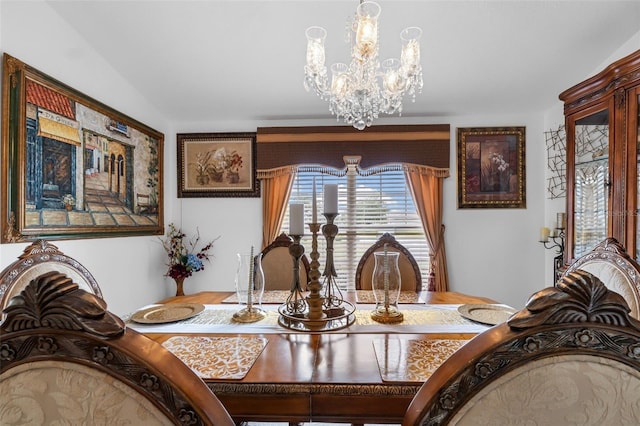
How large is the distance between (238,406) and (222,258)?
2589 mm

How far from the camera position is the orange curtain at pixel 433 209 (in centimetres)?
306

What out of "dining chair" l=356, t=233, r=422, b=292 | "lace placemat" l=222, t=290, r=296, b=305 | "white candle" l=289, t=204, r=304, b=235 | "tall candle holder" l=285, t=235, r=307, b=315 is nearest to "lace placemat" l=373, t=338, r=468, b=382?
"tall candle holder" l=285, t=235, r=307, b=315

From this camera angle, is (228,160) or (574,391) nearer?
(574,391)

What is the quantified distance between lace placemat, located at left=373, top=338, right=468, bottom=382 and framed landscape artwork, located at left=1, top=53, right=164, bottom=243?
193 centimetres

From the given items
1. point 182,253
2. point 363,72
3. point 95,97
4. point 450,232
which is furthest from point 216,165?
point 450,232

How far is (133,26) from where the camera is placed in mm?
1924

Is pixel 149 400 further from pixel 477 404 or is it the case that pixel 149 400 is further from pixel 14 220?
pixel 14 220

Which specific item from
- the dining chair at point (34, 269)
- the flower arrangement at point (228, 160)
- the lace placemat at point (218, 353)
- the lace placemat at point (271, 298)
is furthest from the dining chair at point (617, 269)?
the flower arrangement at point (228, 160)

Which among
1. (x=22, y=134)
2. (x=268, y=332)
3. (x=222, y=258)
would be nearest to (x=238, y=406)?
(x=268, y=332)

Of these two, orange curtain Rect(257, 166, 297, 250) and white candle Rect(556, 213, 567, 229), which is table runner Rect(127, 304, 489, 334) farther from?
white candle Rect(556, 213, 567, 229)

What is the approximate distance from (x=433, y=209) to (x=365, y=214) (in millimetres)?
Result: 697

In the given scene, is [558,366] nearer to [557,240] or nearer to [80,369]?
[80,369]

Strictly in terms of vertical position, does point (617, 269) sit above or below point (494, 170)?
below

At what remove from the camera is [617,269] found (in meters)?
1.21
